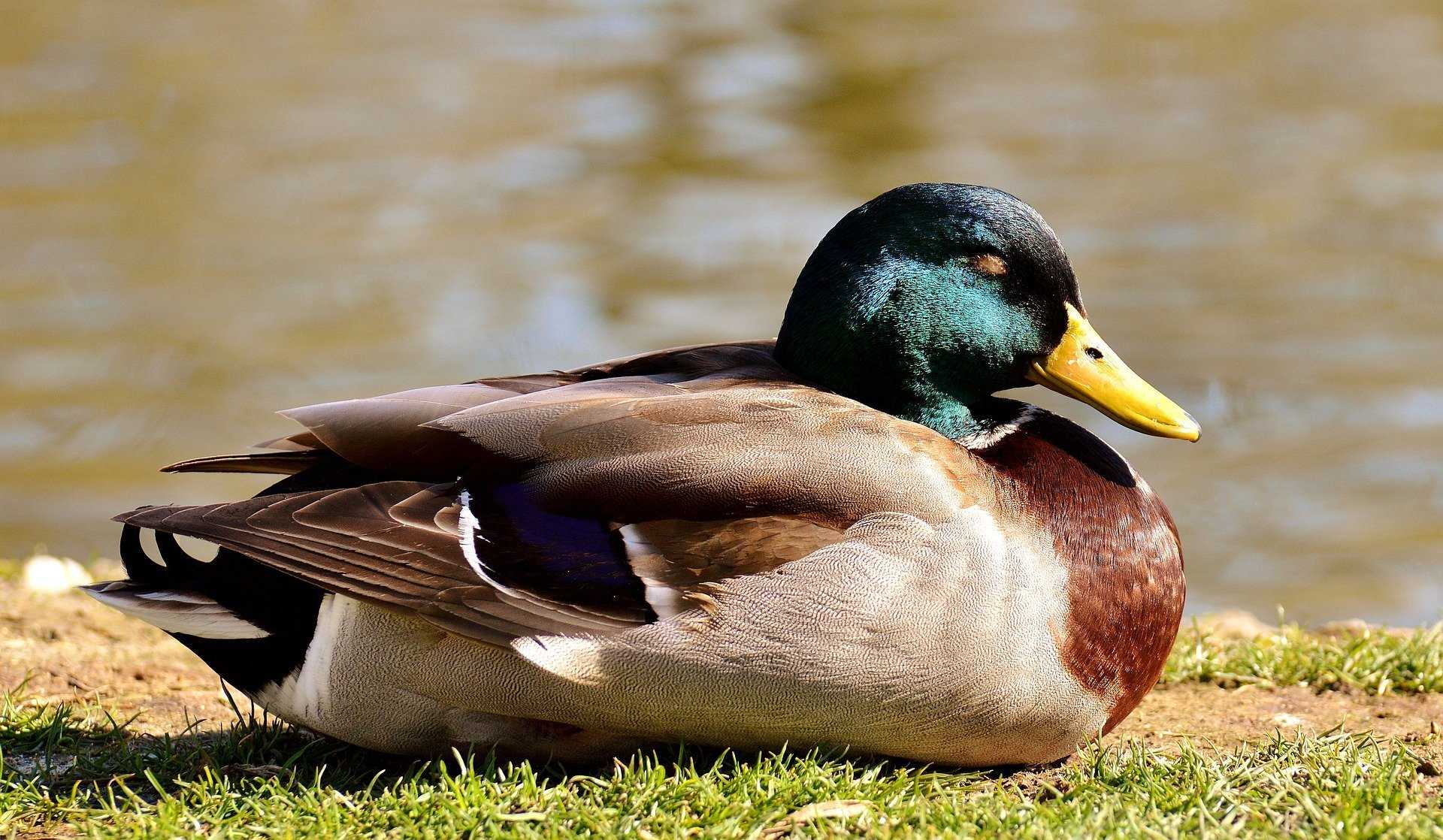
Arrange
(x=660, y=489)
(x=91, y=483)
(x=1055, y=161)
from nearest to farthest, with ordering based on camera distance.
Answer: (x=660, y=489) → (x=91, y=483) → (x=1055, y=161)

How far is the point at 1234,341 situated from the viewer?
28.0 feet

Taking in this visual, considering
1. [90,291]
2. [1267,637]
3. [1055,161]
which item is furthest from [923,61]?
[1267,637]

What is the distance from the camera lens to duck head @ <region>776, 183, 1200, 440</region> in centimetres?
365

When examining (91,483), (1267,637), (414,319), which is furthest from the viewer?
(414,319)

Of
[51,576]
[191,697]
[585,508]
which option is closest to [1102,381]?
[585,508]

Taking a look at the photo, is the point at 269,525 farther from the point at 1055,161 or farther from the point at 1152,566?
the point at 1055,161

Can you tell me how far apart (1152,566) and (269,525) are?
1773 millimetres

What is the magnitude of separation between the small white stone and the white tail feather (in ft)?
6.53

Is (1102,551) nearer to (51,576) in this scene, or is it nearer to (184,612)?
(184,612)

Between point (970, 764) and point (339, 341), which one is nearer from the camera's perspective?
point (970, 764)

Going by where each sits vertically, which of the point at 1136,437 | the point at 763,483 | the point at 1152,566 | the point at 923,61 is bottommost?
the point at 1136,437

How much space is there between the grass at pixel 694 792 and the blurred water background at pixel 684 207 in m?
3.17

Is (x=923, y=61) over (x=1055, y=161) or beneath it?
over

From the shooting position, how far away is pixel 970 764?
3467 mm
